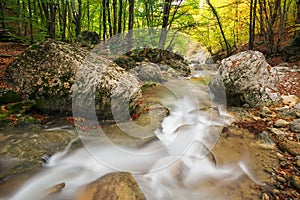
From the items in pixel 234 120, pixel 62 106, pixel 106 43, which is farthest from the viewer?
pixel 106 43

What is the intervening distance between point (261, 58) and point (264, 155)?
3765 millimetres

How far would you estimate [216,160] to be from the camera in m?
3.35

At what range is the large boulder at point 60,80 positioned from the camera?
152 inches

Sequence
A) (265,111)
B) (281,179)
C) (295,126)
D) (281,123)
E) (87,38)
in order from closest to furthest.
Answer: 1. (281,179)
2. (295,126)
3. (281,123)
4. (265,111)
5. (87,38)

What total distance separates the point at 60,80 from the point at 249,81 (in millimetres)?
5391

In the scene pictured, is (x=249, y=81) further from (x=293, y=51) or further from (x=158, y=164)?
(x=293, y=51)

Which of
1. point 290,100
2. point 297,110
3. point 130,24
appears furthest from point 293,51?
point 130,24

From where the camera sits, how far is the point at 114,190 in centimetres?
214

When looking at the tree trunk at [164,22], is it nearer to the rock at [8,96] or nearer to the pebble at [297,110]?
the pebble at [297,110]

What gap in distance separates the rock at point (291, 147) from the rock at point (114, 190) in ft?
9.97

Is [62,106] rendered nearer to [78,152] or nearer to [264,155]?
[78,152]

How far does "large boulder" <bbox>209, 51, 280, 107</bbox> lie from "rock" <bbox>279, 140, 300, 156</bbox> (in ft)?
6.25

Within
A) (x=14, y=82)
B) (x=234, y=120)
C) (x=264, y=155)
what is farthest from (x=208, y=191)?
(x=14, y=82)

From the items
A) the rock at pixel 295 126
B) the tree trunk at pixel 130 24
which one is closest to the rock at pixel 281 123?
the rock at pixel 295 126
